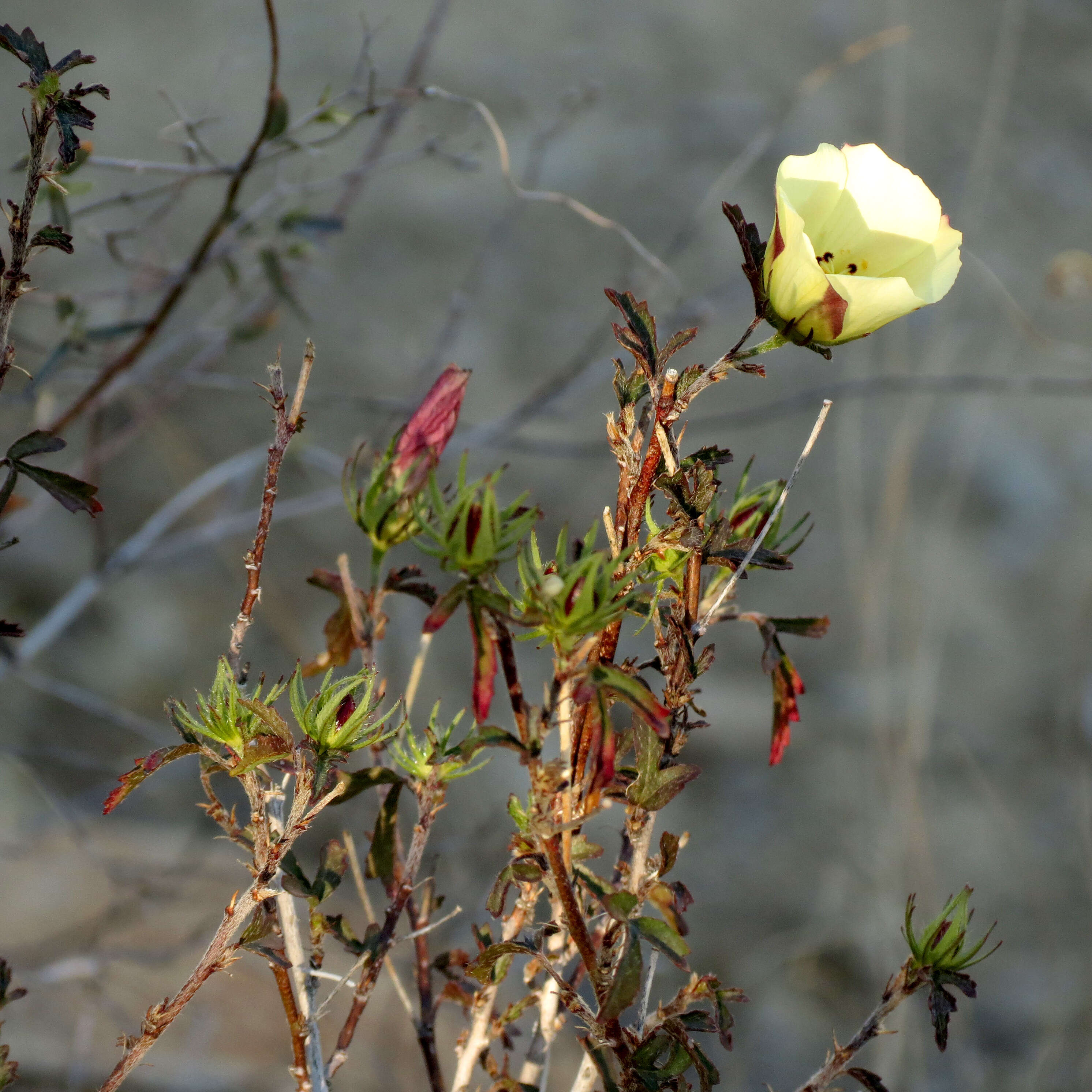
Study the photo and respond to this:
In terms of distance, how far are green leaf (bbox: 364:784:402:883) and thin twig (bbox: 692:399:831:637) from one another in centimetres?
13

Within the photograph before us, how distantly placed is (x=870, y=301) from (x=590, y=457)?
1.17 metres

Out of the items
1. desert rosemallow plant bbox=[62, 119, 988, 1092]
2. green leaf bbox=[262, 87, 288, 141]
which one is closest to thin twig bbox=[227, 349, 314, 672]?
desert rosemallow plant bbox=[62, 119, 988, 1092]

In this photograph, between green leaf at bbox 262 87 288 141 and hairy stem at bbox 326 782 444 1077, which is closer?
hairy stem at bbox 326 782 444 1077

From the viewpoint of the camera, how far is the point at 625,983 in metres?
0.28

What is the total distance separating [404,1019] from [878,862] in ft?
2.05

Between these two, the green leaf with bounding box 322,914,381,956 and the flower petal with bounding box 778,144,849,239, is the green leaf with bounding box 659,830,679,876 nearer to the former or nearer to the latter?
the green leaf with bounding box 322,914,381,956

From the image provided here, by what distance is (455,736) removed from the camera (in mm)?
1023

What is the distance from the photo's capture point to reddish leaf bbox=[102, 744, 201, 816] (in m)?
0.30

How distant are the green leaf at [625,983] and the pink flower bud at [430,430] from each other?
0.51ft

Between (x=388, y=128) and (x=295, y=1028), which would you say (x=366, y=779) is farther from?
(x=388, y=128)

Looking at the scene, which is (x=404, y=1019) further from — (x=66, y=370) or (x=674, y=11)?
(x=674, y=11)

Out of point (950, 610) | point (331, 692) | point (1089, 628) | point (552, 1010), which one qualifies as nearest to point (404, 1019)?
point (552, 1010)

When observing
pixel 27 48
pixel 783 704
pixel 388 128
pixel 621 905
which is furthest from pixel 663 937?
pixel 388 128

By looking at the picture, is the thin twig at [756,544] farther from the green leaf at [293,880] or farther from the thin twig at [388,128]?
the thin twig at [388,128]
